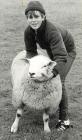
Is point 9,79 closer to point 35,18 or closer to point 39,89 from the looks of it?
point 39,89

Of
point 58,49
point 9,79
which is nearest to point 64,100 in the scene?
point 58,49

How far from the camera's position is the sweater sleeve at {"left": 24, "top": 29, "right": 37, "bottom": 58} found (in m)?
5.17

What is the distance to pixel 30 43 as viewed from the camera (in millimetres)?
5246

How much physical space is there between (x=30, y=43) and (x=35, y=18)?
566 millimetres

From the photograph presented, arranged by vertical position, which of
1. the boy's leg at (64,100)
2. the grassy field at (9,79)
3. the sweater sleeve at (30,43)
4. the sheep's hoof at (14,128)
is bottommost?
the grassy field at (9,79)

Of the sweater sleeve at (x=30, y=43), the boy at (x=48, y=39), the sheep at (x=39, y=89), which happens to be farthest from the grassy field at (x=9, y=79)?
the sweater sleeve at (x=30, y=43)

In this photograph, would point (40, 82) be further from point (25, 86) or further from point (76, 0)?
point (76, 0)

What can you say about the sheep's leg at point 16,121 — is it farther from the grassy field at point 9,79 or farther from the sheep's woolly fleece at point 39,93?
the sheep's woolly fleece at point 39,93

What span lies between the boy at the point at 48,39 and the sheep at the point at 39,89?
0.16m

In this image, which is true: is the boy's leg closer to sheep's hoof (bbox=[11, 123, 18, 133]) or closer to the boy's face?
sheep's hoof (bbox=[11, 123, 18, 133])

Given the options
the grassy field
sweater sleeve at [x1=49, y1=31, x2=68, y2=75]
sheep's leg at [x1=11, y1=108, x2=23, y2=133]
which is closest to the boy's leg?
the grassy field

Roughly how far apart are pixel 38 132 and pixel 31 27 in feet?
4.76

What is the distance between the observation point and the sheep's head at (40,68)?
Answer: 174 inches

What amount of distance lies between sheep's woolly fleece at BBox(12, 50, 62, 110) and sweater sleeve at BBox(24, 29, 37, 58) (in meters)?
0.42
